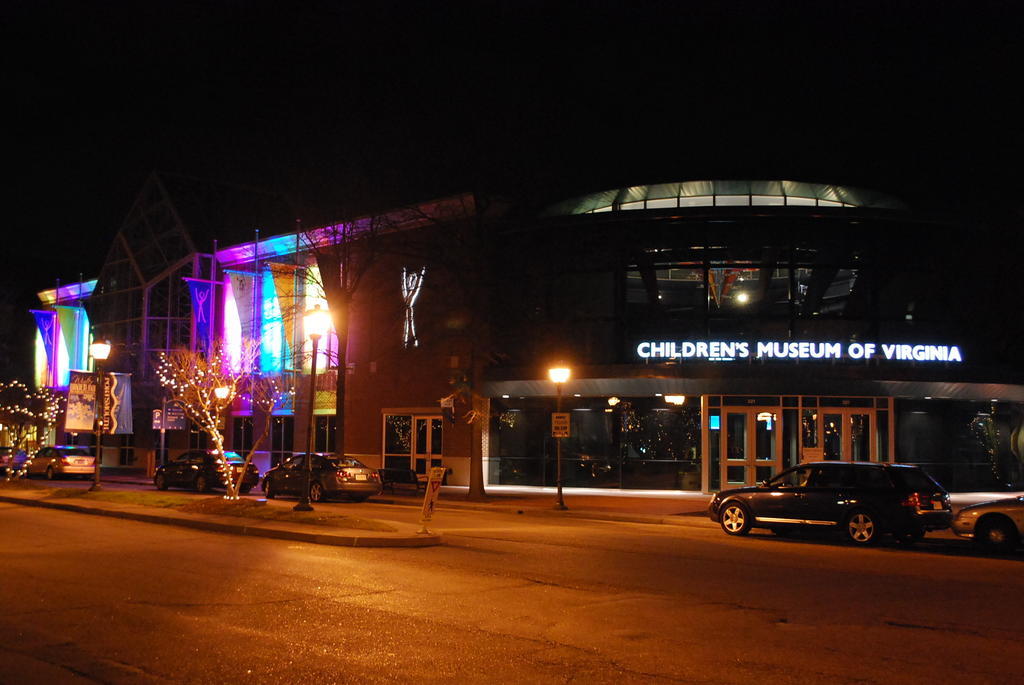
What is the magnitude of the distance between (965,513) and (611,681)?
13641mm

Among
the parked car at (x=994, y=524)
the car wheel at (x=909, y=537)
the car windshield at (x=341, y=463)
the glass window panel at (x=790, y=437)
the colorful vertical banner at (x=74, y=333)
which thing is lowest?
the car wheel at (x=909, y=537)

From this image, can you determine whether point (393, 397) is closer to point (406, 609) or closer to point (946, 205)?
point (946, 205)

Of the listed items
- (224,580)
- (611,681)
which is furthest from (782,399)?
(611,681)

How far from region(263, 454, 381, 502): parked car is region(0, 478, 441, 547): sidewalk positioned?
6084 mm

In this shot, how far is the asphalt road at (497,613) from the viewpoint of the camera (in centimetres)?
811

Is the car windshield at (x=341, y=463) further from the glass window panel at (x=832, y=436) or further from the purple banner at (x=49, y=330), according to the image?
the purple banner at (x=49, y=330)

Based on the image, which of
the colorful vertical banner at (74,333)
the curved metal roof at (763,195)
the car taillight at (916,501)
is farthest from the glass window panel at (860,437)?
the colorful vertical banner at (74,333)

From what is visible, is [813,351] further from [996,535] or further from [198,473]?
[198,473]

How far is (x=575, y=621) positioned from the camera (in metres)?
10.2

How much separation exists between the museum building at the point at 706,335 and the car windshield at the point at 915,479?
942cm

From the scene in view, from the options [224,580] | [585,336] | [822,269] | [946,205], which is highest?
[946,205]

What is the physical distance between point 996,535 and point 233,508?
53.1ft

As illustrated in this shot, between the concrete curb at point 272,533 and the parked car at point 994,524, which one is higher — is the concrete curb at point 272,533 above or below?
below

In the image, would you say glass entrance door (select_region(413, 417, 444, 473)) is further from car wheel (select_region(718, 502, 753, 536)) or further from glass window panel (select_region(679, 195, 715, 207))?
car wheel (select_region(718, 502, 753, 536))
